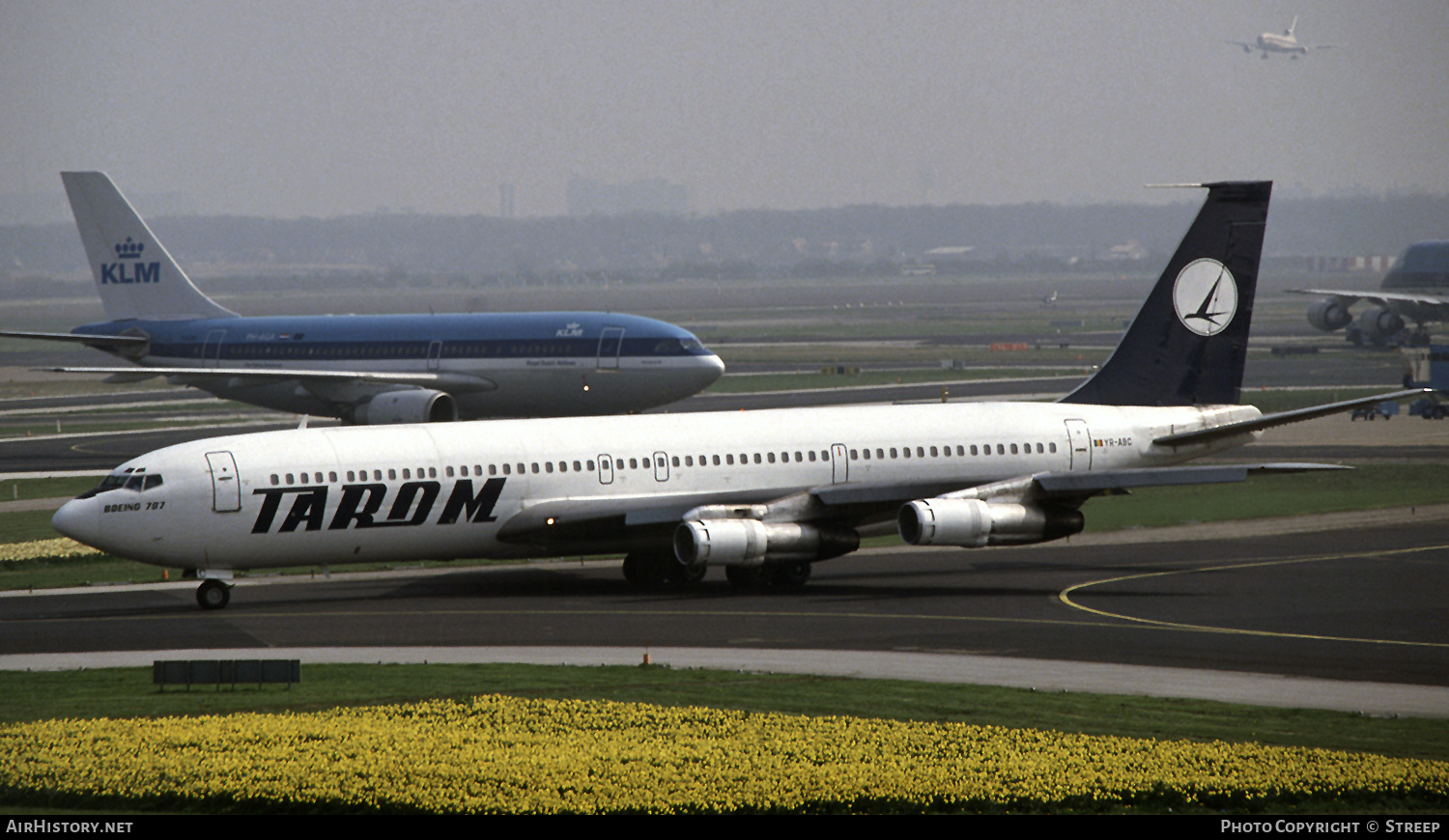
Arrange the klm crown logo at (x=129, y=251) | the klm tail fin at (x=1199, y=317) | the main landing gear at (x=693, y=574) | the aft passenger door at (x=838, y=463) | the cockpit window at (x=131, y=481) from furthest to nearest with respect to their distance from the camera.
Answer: the klm crown logo at (x=129, y=251) → the klm tail fin at (x=1199, y=317) → the aft passenger door at (x=838, y=463) → the main landing gear at (x=693, y=574) → the cockpit window at (x=131, y=481)

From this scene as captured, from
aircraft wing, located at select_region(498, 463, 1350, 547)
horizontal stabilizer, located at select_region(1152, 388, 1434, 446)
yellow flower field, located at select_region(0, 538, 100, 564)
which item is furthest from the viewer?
yellow flower field, located at select_region(0, 538, 100, 564)

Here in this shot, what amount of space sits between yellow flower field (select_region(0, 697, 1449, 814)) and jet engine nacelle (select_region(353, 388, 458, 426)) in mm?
50626

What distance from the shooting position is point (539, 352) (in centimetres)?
8275

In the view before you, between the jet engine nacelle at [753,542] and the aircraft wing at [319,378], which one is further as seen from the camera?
the aircraft wing at [319,378]

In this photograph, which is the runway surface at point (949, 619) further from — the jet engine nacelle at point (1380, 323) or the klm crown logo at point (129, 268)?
the jet engine nacelle at point (1380, 323)

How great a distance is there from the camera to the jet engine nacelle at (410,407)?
257 ft

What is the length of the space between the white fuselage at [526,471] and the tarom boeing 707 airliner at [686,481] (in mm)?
56

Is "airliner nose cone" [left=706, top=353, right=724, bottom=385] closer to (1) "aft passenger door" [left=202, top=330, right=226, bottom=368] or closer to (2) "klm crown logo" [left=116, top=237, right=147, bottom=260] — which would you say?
(1) "aft passenger door" [left=202, top=330, right=226, bottom=368]

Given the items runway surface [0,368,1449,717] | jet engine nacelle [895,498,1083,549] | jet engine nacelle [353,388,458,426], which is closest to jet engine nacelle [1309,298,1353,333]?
jet engine nacelle [353,388,458,426]

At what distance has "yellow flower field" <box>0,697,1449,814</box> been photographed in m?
22.5

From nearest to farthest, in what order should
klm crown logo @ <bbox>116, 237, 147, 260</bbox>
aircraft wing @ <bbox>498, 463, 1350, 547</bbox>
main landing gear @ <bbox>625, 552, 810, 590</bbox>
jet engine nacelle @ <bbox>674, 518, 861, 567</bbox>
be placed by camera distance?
1. jet engine nacelle @ <bbox>674, 518, 861, 567</bbox>
2. aircraft wing @ <bbox>498, 463, 1350, 547</bbox>
3. main landing gear @ <bbox>625, 552, 810, 590</bbox>
4. klm crown logo @ <bbox>116, 237, 147, 260</bbox>

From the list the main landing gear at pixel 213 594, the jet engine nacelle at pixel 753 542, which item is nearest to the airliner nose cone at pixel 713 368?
the jet engine nacelle at pixel 753 542

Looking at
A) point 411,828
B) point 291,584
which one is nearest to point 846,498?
point 291,584

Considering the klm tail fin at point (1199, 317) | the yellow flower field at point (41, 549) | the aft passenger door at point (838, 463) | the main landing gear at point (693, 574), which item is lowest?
the yellow flower field at point (41, 549)
